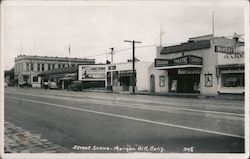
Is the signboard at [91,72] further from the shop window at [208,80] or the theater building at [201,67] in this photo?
the shop window at [208,80]

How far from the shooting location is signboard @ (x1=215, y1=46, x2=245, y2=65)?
28269mm

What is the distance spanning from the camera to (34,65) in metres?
75.8

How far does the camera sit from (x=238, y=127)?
9.56 metres

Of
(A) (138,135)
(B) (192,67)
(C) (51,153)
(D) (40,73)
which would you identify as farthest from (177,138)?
(D) (40,73)

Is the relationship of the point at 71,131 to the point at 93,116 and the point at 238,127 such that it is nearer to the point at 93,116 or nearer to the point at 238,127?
the point at 93,116

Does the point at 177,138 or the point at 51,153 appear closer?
the point at 51,153

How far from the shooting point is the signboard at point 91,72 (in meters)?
59.3

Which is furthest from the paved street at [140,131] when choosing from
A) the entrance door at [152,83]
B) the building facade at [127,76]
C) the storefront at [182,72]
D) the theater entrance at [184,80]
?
the building facade at [127,76]

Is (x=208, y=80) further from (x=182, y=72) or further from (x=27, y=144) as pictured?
(x=27, y=144)

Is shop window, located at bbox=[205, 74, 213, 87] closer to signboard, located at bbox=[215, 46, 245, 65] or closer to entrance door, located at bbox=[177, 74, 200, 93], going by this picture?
entrance door, located at bbox=[177, 74, 200, 93]

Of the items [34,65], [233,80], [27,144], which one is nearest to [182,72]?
[233,80]

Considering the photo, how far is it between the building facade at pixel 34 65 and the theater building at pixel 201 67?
36.0m

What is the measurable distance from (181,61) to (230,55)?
5836mm

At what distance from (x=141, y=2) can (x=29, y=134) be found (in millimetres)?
4851
